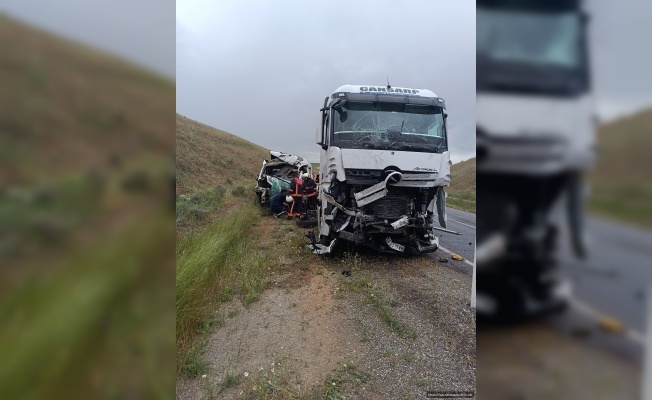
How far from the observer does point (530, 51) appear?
75 centimetres

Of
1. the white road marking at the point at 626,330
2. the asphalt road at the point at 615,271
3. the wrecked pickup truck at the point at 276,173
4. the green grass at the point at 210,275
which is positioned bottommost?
the green grass at the point at 210,275

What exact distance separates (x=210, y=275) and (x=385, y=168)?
115 inches

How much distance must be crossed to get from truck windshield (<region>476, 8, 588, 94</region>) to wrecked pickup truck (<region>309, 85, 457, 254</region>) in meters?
4.43

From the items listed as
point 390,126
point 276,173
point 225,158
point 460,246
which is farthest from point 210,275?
point 225,158

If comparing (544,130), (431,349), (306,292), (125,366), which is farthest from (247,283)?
(544,130)

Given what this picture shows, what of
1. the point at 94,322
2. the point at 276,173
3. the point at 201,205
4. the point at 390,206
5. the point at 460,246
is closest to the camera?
the point at 94,322

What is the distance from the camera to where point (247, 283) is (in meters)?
4.75

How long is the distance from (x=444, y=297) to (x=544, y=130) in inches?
161

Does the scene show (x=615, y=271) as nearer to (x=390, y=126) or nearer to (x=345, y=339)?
(x=345, y=339)

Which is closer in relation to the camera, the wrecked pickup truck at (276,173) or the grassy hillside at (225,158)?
the wrecked pickup truck at (276,173)

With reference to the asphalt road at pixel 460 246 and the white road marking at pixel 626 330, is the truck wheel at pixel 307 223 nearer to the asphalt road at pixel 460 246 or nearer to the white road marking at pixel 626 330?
the asphalt road at pixel 460 246

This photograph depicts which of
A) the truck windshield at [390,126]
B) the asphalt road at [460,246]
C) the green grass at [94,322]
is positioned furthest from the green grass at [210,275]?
the asphalt road at [460,246]

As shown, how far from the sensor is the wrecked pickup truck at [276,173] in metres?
11.1

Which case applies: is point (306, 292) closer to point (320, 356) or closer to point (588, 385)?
point (320, 356)
